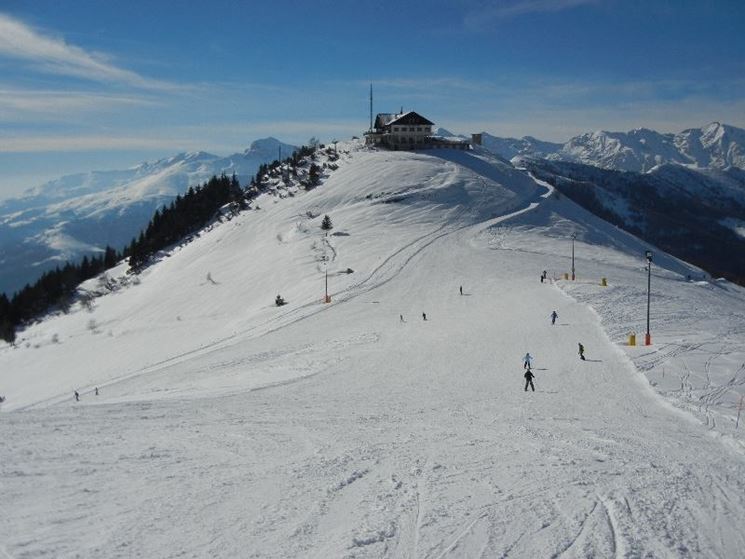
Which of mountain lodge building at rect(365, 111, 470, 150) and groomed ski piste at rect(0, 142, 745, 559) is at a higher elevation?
mountain lodge building at rect(365, 111, 470, 150)

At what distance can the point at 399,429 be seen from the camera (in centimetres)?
1792

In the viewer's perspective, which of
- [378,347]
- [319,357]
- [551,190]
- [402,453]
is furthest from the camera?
[551,190]

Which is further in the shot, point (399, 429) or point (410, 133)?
A: point (410, 133)

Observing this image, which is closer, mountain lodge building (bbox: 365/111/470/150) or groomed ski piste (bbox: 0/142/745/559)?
groomed ski piste (bbox: 0/142/745/559)

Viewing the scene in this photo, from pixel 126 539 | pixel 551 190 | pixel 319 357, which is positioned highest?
pixel 551 190

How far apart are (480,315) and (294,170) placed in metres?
75.1

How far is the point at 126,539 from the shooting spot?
10.8 m

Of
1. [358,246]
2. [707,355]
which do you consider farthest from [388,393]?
[358,246]

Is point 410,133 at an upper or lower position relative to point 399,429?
upper

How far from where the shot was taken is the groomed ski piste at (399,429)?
11312mm

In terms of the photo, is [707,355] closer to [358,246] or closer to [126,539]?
[126,539]

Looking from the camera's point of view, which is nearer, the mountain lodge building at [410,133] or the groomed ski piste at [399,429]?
the groomed ski piste at [399,429]

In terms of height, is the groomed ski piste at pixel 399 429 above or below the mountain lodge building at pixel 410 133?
below

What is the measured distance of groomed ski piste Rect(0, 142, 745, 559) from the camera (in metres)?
11.3
